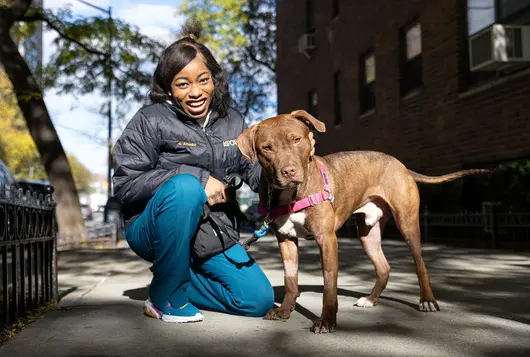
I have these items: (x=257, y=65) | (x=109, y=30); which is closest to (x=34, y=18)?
(x=109, y=30)

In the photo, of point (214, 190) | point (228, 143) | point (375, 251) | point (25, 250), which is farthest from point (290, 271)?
point (25, 250)

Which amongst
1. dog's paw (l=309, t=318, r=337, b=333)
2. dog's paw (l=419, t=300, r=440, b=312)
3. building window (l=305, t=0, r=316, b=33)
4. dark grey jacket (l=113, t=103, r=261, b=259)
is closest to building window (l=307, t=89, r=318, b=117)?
building window (l=305, t=0, r=316, b=33)

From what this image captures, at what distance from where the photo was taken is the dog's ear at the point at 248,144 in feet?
12.8

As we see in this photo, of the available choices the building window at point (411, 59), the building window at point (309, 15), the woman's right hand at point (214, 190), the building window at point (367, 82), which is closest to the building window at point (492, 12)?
the building window at point (411, 59)

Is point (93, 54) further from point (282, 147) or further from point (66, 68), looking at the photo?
point (282, 147)

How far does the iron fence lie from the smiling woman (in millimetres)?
6933

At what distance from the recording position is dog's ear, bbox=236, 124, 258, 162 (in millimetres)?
3904

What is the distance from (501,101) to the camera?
37.4ft

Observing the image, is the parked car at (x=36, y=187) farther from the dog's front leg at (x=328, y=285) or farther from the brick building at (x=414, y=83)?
the brick building at (x=414, y=83)

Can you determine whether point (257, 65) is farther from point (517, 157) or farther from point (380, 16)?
point (517, 157)

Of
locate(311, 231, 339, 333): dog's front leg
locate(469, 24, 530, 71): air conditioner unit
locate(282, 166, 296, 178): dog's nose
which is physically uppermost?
locate(469, 24, 530, 71): air conditioner unit

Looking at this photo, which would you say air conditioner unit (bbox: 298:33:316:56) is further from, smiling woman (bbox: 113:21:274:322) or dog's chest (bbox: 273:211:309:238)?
dog's chest (bbox: 273:211:309:238)

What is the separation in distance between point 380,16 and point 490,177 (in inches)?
288

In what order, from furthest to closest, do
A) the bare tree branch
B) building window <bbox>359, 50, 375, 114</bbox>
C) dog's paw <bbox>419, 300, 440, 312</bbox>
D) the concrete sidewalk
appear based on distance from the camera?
building window <bbox>359, 50, 375, 114</bbox>, the bare tree branch, dog's paw <bbox>419, 300, 440, 312</bbox>, the concrete sidewalk
